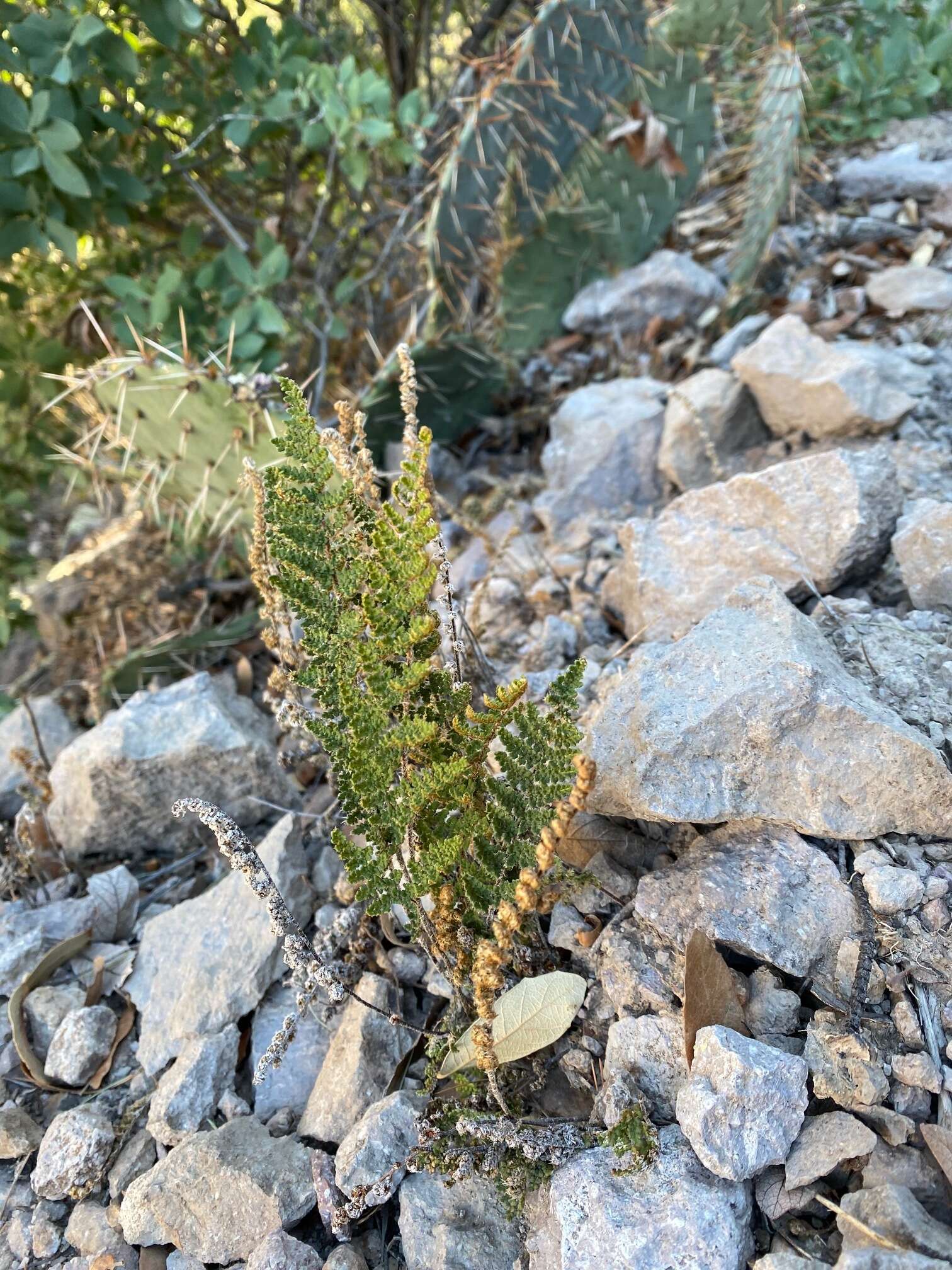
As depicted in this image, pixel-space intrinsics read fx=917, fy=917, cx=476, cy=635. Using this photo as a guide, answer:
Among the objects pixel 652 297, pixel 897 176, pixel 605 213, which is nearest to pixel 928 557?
pixel 652 297

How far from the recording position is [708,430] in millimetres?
2381

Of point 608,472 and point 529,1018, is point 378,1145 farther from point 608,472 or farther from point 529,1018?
point 608,472

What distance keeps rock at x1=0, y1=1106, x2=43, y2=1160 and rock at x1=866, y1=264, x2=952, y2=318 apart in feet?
9.08

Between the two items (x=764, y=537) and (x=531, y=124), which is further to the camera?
(x=531, y=124)

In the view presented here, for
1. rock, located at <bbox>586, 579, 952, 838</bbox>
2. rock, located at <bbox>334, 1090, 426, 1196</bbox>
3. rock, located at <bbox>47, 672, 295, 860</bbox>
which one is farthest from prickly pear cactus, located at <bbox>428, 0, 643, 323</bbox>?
rock, located at <bbox>334, 1090, 426, 1196</bbox>

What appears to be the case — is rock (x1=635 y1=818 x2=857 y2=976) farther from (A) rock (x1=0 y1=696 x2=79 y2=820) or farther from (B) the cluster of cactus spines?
(B) the cluster of cactus spines

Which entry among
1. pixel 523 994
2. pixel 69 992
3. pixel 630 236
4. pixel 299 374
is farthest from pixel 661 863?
pixel 630 236

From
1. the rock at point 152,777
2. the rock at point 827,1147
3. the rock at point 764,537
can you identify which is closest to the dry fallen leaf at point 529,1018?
the rock at point 827,1147

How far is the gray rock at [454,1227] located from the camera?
1172mm

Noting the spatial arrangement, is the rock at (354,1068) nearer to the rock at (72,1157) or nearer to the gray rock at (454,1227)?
the gray rock at (454,1227)

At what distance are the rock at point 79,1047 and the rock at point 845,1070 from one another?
1.19 meters

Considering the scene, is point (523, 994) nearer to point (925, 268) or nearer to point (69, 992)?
point (69, 992)

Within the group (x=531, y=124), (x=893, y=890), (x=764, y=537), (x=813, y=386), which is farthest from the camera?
(x=531, y=124)

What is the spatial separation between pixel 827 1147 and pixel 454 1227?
0.49m
